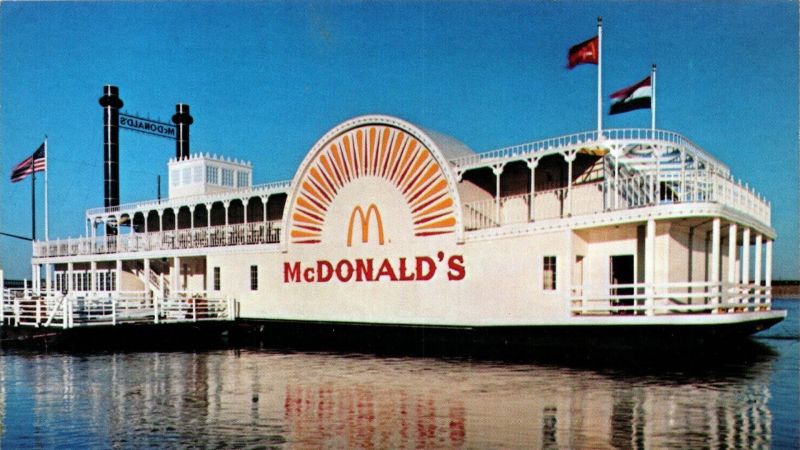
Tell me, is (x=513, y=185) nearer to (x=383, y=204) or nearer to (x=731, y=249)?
(x=383, y=204)

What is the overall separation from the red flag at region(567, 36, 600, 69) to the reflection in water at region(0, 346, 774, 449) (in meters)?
9.75

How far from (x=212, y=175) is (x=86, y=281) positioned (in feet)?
35.0

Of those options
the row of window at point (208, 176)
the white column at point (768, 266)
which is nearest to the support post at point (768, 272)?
the white column at point (768, 266)

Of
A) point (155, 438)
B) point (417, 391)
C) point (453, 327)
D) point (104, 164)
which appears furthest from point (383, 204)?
point (104, 164)

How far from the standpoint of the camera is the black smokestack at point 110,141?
4234 cm

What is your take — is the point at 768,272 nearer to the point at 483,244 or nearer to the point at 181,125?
the point at 483,244

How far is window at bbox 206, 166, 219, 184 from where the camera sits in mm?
36625

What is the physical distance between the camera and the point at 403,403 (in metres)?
13.8

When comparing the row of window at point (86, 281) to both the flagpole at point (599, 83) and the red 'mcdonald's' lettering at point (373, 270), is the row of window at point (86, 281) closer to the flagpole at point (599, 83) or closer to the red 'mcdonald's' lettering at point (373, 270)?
the red 'mcdonald's' lettering at point (373, 270)

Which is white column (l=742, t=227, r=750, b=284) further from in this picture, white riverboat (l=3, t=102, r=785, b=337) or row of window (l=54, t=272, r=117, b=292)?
row of window (l=54, t=272, r=117, b=292)

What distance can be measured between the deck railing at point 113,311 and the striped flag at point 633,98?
18.2 metres

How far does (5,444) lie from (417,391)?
7999 millimetres

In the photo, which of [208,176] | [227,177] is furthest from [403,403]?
[227,177]

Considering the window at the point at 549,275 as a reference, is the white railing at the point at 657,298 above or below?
below
